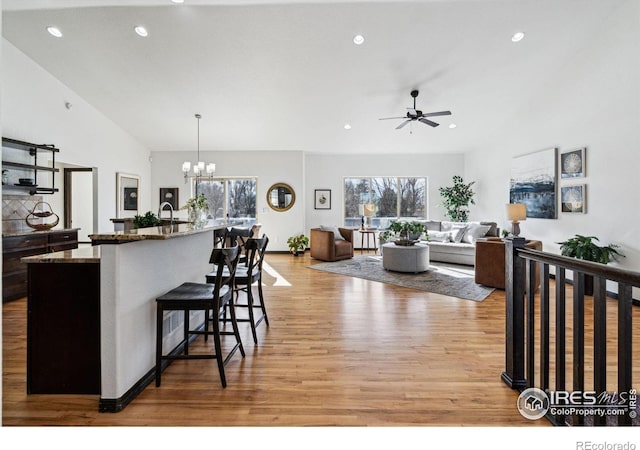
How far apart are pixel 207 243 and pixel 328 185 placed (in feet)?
19.4

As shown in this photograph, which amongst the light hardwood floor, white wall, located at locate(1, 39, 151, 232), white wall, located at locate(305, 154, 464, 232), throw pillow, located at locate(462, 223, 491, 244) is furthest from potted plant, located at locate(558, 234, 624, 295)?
white wall, located at locate(1, 39, 151, 232)

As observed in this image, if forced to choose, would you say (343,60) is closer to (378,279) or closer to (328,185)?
(378,279)

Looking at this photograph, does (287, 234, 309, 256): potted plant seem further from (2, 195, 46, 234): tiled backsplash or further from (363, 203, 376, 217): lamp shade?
(2, 195, 46, 234): tiled backsplash

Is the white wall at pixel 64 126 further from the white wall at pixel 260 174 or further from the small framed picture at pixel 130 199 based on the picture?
the white wall at pixel 260 174

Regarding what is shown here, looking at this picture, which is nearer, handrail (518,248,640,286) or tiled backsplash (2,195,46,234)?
handrail (518,248,640,286)

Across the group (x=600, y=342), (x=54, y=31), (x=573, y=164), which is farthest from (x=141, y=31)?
(x=573, y=164)

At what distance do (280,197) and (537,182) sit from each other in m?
5.62

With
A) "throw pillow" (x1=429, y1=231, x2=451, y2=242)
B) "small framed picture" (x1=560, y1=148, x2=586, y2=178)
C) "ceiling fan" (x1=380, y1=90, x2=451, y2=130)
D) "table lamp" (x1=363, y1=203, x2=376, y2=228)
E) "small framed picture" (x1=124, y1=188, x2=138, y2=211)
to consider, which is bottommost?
"throw pillow" (x1=429, y1=231, x2=451, y2=242)

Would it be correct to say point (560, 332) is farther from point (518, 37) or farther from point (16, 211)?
point (16, 211)

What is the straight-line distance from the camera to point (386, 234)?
723cm

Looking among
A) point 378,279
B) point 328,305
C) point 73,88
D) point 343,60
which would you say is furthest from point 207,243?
point 73,88

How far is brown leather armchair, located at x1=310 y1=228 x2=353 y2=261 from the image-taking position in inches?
282

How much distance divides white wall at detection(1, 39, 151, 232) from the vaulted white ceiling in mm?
205

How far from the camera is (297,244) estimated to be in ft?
26.7
